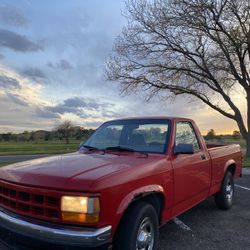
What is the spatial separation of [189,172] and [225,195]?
7.43 feet

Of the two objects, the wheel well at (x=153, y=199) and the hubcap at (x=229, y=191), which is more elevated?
the wheel well at (x=153, y=199)

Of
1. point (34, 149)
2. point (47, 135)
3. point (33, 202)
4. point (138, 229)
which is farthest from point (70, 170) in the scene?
point (47, 135)

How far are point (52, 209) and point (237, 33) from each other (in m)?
19.8

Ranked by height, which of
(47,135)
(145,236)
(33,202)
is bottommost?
(145,236)

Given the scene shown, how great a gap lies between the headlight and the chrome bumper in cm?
10

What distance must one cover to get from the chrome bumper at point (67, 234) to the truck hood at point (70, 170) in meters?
0.40

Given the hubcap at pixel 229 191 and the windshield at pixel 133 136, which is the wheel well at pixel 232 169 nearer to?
the hubcap at pixel 229 191

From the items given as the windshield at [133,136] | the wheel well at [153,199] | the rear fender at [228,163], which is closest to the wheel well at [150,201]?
the wheel well at [153,199]

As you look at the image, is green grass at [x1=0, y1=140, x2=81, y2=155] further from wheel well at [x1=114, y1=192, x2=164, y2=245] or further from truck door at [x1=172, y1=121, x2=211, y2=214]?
wheel well at [x1=114, y1=192, x2=164, y2=245]

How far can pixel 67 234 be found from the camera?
3.61 m

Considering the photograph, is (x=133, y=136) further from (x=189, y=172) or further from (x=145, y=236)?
(x=145, y=236)

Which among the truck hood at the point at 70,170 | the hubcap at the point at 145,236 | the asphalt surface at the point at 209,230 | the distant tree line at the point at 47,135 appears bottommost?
the asphalt surface at the point at 209,230

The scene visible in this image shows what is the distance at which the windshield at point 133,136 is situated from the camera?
5.45 m

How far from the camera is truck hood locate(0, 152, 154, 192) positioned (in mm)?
3820
